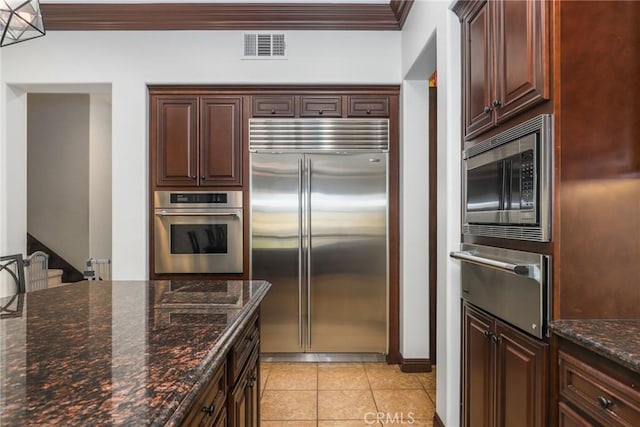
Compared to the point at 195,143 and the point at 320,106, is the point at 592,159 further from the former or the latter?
the point at 195,143

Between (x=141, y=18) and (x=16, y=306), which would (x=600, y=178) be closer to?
(x=16, y=306)

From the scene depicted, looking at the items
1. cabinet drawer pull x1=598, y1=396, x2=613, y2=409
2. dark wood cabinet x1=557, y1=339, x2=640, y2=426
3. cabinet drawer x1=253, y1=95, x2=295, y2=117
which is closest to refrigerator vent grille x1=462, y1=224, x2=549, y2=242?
dark wood cabinet x1=557, y1=339, x2=640, y2=426

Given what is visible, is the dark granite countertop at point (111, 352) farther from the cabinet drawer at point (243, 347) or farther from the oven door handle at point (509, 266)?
the oven door handle at point (509, 266)

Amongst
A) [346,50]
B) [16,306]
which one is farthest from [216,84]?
[16,306]

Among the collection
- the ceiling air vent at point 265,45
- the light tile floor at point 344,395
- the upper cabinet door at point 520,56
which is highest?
the ceiling air vent at point 265,45

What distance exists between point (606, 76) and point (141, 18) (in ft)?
11.0

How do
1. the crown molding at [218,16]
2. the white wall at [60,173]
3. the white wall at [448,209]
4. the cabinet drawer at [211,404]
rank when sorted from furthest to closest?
the white wall at [60,173]
the crown molding at [218,16]
the white wall at [448,209]
the cabinet drawer at [211,404]

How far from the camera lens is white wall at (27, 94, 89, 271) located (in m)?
5.09

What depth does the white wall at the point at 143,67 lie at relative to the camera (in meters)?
3.31

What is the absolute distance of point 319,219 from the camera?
11.1ft

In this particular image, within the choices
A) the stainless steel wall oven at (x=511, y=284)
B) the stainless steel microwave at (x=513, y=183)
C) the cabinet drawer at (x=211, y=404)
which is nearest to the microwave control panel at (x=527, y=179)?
the stainless steel microwave at (x=513, y=183)

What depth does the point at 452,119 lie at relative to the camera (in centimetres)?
211

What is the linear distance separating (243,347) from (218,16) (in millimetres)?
2838

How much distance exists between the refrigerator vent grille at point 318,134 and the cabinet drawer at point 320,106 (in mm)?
61
